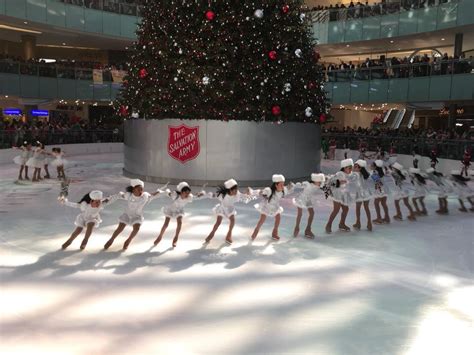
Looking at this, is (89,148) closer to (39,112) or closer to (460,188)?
(39,112)

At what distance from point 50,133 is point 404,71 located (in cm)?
1984

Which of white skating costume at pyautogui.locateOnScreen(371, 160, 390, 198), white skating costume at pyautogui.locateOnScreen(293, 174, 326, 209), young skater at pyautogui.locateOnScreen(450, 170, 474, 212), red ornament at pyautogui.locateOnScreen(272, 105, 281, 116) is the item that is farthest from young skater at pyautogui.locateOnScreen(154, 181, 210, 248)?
red ornament at pyautogui.locateOnScreen(272, 105, 281, 116)

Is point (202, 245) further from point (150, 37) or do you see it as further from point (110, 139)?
point (110, 139)

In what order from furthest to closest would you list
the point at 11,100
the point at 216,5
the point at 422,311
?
the point at 11,100 → the point at 216,5 → the point at 422,311

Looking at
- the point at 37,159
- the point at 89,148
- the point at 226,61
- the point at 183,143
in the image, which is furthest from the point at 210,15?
the point at 89,148

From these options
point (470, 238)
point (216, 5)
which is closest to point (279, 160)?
point (216, 5)

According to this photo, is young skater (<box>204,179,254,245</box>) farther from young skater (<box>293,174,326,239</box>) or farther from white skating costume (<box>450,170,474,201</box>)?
white skating costume (<box>450,170,474,201</box>)

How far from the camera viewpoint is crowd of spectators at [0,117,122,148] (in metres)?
21.9

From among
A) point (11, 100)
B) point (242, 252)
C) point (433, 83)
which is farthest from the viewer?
point (11, 100)

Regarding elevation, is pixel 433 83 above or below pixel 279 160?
above

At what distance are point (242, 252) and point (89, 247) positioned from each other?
8.20 feet

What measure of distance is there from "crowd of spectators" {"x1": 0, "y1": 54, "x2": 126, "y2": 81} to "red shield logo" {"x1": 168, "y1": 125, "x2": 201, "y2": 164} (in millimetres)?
17729

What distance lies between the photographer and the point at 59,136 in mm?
25844

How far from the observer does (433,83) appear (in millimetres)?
25922
